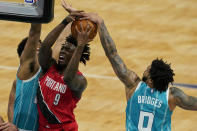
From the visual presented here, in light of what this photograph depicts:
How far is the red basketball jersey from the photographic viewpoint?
547cm

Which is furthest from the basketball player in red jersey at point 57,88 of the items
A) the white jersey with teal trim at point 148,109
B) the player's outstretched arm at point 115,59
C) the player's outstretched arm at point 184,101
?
the player's outstretched arm at point 184,101

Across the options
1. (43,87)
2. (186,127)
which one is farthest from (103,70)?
(43,87)

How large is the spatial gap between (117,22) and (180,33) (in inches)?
45.6

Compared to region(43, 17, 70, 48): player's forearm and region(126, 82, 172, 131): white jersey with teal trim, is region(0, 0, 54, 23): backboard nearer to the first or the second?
region(43, 17, 70, 48): player's forearm

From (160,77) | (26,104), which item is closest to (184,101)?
(160,77)

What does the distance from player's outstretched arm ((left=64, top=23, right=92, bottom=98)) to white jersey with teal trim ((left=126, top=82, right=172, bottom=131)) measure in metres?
0.59

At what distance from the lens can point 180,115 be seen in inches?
313

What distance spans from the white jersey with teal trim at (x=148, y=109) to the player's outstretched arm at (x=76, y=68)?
1.92ft

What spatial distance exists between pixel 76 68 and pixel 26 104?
82cm

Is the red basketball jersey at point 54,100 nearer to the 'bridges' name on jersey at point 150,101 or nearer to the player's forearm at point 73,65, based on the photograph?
the player's forearm at point 73,65

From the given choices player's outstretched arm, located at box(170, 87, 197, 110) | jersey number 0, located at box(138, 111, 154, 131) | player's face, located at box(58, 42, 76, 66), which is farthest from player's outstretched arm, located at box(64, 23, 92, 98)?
player's outstretched arm, located at box(170, 87, 197, 110)

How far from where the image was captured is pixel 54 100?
216 inches

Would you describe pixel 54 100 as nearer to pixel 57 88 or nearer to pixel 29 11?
pixel 57 88

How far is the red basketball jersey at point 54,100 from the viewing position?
18.0ft
